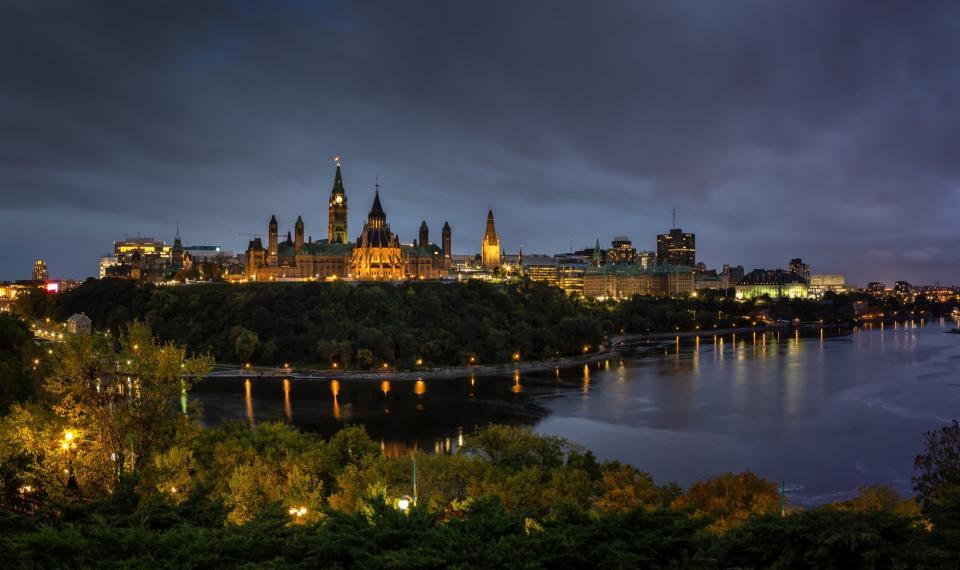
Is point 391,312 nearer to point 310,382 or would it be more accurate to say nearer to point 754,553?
point 310,382

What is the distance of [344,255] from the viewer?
85.8 m

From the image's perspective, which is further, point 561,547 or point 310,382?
point 310,382

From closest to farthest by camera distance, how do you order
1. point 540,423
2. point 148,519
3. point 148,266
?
1. point 148,519
2. point 540,423
3. point 148,266

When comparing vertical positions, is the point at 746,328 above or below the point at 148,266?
below

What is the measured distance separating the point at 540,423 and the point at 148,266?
314ft

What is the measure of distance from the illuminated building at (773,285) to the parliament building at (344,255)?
87.0 metres

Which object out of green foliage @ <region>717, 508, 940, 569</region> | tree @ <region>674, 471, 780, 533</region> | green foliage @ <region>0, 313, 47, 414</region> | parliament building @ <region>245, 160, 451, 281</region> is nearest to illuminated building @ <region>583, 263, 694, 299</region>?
parliament building @ <region>245, 160, 451, 281</region>

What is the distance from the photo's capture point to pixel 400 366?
5497 cm

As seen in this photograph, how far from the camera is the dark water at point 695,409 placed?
2780 centimetres

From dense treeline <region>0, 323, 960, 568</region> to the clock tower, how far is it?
6983cm

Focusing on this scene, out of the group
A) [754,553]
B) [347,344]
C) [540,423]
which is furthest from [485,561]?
[347,344]

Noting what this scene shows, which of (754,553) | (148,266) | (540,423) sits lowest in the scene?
(540,423)

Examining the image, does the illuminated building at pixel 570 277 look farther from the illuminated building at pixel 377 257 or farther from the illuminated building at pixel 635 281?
the illuminated building at pixel 377 257

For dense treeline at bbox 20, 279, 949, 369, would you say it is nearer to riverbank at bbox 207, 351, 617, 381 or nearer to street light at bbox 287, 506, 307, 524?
riverbank at bbox 207, 351, 617, 381
